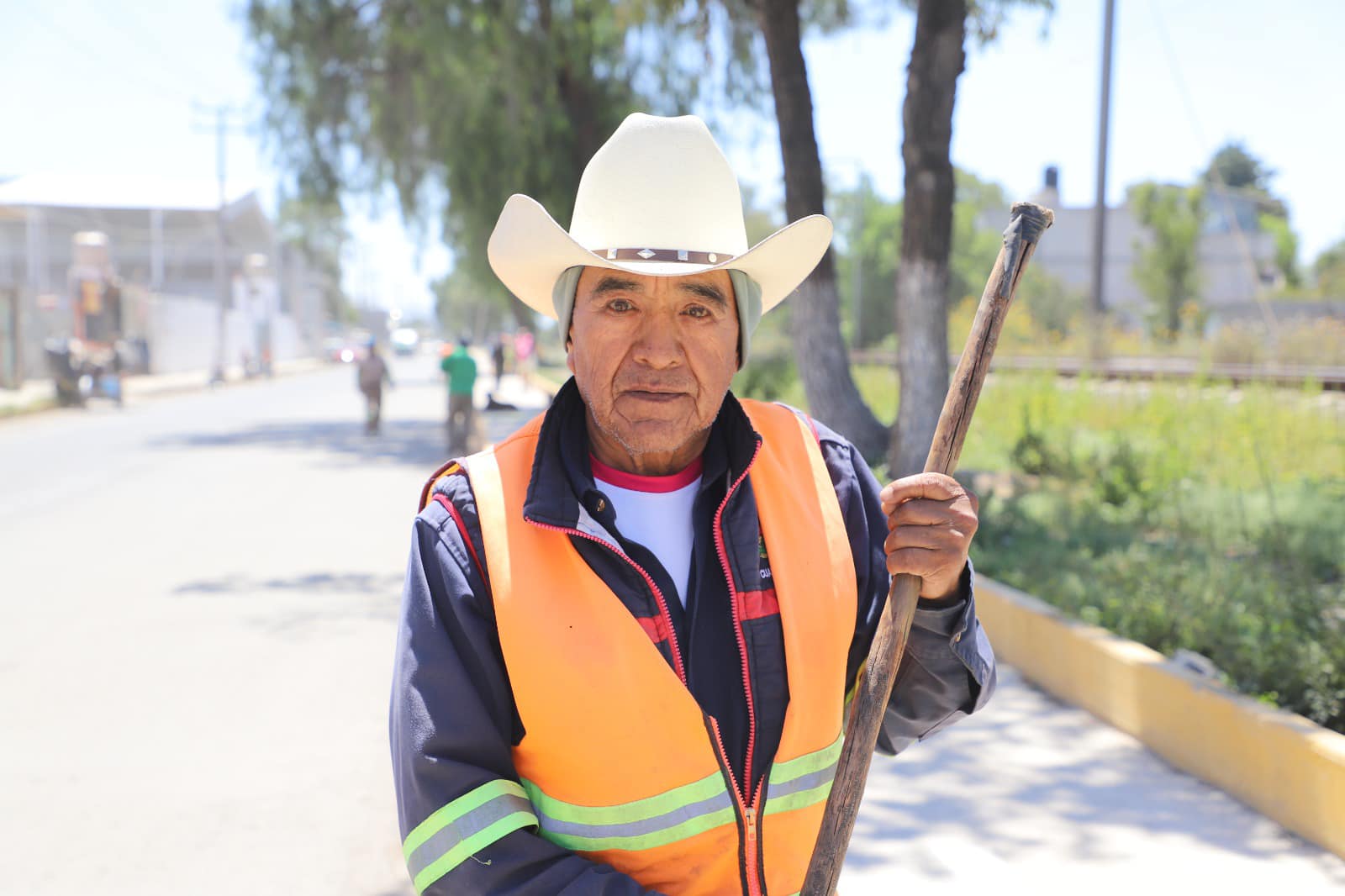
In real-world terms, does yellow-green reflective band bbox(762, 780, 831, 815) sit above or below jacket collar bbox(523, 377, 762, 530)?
below

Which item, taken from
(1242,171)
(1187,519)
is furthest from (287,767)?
(1242,171)

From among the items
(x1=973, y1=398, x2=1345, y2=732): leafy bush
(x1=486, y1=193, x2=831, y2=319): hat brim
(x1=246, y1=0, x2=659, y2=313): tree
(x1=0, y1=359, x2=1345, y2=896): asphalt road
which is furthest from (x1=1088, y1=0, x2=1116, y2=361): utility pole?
(x1=486, y1=193, x2=831, y2=319): hat brim

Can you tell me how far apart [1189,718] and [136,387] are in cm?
3825

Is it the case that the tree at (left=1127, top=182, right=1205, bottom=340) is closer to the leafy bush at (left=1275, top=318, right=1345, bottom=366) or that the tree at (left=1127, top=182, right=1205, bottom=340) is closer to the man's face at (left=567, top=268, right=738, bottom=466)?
the leafy bush at (left=1275, top=318, right=1345, bottom=366)

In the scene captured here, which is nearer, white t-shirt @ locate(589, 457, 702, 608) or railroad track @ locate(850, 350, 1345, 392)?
white t-shirt @ locate(589, 457, 702, 608)

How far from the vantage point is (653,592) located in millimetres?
1745

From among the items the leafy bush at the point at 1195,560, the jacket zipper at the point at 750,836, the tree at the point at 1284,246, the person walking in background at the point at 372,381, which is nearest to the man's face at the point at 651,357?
the jacket zipper at the point at 750,836

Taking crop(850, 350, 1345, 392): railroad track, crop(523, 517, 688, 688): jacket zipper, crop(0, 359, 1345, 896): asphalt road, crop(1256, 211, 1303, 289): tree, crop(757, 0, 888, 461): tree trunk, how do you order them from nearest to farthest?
crop(523, 517, 688, 688): jacket zipper, crop(0, 359, 1345, 896): asphalt road, crop(757, 0, 888, 461): tree trunk, crop(850, 350, 1345, 392): railroad track, crop(1256, 211, 1303, 289): tree

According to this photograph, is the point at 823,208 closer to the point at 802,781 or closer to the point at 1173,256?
the point at 802,781

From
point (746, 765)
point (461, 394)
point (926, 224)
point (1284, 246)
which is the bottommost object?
point (746, 765)

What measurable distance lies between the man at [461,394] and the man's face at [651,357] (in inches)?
579

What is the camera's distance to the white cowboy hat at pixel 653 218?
186 cm

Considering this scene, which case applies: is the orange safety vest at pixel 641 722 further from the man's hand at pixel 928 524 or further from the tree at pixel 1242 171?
the tree at pixel 1242 171

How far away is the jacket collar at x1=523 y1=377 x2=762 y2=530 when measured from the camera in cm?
175
